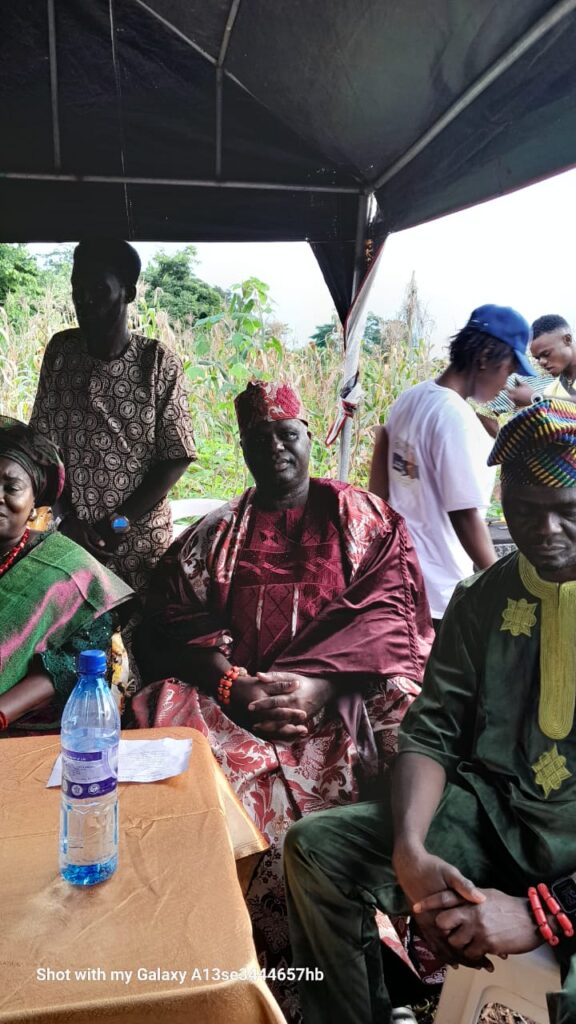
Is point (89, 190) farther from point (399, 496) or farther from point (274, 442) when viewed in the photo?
point (399, 496)

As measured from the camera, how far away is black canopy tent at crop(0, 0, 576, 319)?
216 centimetres

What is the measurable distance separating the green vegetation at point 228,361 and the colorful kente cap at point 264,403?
1.1 inches

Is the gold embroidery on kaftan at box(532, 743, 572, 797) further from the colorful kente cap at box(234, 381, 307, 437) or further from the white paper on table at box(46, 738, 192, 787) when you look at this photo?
the colorful kente cap at box(234, 381, 307, 437)

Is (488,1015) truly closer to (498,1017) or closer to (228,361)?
(498,1017)

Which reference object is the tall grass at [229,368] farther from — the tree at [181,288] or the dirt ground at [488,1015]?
the dirt ground at [488,1015]

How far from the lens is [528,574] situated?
208 centimetres

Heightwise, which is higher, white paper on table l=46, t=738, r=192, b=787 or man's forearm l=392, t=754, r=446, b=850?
white paper on table l=46, t=738, r=192, b=787

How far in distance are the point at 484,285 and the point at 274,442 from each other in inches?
31.8

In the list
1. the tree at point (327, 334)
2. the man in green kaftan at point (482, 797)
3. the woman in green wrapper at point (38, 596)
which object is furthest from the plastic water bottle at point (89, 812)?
the tree at point (327, 334)

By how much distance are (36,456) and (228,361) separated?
69 cm

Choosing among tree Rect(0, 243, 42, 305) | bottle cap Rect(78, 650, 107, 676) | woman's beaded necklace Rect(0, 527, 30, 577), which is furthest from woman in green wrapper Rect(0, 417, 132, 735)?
bottle cap Rect(78, 650, 107, 676)

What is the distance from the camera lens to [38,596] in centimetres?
247

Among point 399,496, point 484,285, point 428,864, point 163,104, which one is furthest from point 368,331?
point 428,864

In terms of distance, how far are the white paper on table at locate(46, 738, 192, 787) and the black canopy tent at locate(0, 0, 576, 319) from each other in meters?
1.47
